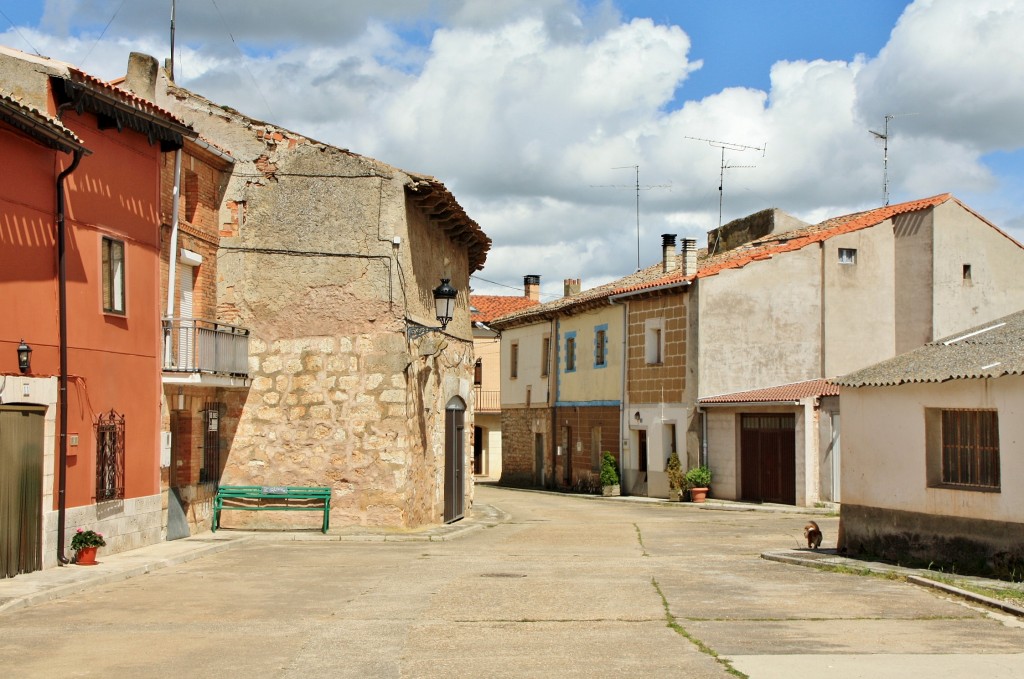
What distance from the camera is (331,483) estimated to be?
19812 millimetres

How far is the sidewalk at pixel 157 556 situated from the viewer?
12.6 metres

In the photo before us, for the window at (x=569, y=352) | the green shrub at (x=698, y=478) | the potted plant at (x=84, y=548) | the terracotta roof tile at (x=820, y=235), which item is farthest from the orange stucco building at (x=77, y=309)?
the window at (x=569, y=352)

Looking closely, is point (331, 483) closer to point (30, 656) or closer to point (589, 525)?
point (589, 525)

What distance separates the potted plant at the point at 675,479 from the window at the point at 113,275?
18.7 metres

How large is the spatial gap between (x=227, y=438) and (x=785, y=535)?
996cm

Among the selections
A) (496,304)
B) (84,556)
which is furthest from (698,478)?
(496,304)

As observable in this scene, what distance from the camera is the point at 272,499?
19.8 metres

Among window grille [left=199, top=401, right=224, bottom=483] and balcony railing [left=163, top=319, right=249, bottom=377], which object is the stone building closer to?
window grille [left=199, top=401, right=224, bottom=483]

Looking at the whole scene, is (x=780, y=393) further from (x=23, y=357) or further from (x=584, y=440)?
(x=23, y=357)

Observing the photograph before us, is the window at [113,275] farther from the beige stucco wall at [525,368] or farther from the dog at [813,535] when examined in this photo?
the beige stucco wall at [525,368]

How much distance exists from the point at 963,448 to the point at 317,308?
10.5m

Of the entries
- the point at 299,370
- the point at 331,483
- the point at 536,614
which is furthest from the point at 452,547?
the point at 536,614

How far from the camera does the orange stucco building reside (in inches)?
541

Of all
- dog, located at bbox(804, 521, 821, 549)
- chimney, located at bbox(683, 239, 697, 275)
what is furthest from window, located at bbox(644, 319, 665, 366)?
dog, located at bbox(804, 521, 821, 549)
